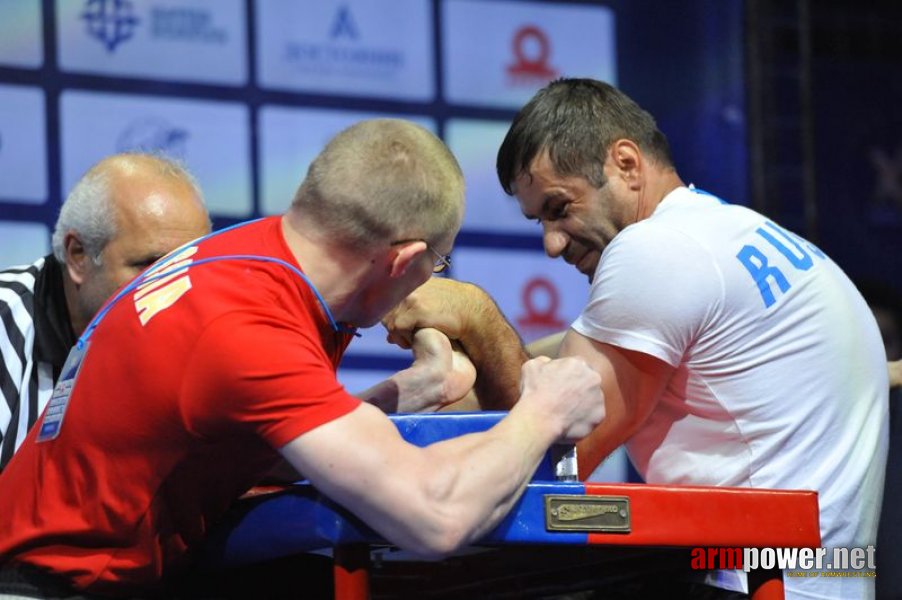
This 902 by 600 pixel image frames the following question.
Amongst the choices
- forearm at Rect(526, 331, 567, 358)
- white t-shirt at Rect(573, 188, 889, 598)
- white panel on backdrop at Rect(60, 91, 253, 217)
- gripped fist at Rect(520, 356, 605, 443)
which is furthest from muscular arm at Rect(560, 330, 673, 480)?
white panel on backdrop at Rect(60, 91, 253, 217)

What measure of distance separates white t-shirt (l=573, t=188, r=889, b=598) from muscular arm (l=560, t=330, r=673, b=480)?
0.08 feet

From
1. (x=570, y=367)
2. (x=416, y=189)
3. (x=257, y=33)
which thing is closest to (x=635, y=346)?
(x=570, y=367)

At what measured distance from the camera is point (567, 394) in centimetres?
168

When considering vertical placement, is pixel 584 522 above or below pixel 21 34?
below

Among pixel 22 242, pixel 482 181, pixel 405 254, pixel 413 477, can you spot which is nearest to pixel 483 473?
pixel 413 477

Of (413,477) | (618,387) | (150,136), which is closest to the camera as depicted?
(413,477)

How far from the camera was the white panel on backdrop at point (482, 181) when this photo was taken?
12.4 ft

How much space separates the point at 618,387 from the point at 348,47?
2.02 meters

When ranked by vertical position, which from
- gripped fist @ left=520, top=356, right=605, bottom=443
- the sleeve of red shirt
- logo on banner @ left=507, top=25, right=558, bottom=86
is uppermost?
logo on banner @ left=507, top=25, right=558, bottom=86

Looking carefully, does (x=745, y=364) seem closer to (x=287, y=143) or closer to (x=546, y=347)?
(x=546, y=347)

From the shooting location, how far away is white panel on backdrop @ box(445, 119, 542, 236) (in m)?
3.77

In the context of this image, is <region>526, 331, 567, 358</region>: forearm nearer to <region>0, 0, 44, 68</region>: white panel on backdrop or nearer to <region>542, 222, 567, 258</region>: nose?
<region>542, 222, 567, 258</region>: nose

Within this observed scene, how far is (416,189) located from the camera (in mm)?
1664

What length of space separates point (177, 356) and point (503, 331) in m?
0.92
